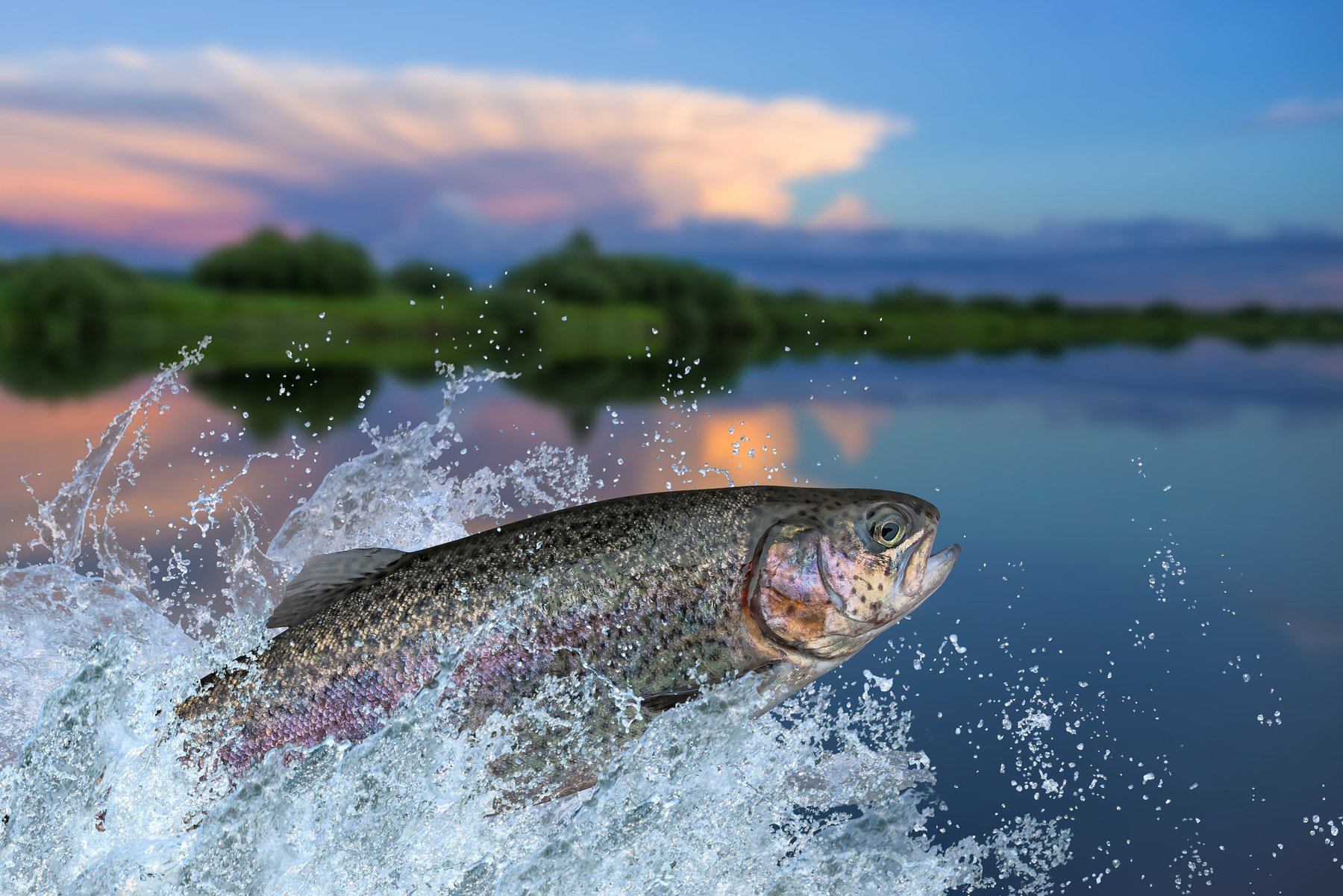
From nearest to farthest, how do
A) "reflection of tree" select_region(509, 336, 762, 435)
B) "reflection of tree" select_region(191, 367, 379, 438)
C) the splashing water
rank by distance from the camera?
1. the splashing water
2. "reflection of tree" select_region(191, 367, 379, 438)
3. "reflection of tree" select_region(509, 336, 762, 435)

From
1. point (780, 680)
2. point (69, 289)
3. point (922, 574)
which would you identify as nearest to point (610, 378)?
point (69, 289)

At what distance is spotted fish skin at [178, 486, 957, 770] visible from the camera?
13.6ft

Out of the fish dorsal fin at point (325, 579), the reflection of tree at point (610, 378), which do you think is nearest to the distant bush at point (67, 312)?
the reflection of tree at point (610, 378)

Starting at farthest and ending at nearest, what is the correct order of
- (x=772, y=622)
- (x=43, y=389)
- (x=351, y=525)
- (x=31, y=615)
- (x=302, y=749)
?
(x=43, y=389)
(x=351, y=525)
(x=31, y=615)
(x=772, y=622)
(x=302, y=749)

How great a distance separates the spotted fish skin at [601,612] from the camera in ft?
13.6

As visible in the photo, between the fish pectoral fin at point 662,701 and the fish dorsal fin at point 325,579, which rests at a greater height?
the fish dorsal fin at point 325,579

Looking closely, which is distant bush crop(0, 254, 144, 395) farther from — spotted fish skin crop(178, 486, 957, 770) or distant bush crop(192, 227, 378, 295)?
spotted fish skin crop(178, 486, 957, 770)

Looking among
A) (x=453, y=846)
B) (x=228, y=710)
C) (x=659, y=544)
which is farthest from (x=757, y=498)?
(x=228, y=710)

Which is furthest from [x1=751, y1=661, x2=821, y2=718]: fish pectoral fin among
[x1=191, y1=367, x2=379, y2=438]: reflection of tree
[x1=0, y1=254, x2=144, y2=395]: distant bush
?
[x1=0, y1=254, x2=144, y2=395]: distant bush

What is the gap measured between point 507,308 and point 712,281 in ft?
44.8

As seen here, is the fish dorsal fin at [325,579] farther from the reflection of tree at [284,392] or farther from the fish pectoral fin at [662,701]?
the reflection of tree at [284,392]

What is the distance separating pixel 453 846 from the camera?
434cm

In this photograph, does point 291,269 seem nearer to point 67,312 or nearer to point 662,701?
point 67,312

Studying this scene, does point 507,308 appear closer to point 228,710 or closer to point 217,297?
point 217,297
